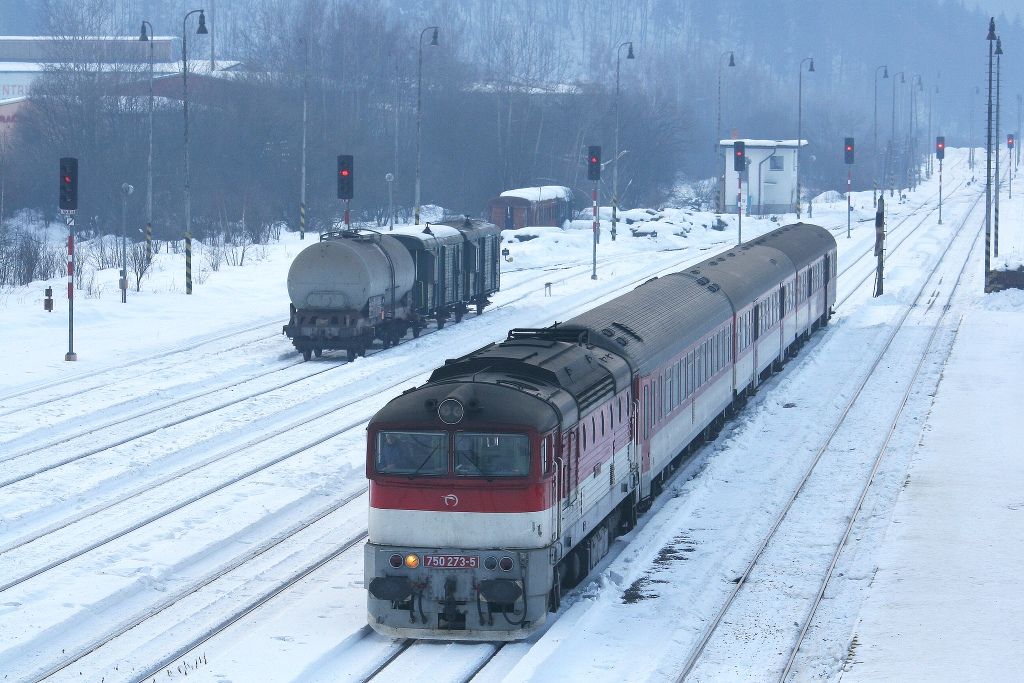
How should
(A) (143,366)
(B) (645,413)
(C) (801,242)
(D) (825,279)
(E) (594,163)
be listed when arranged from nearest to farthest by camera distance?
(B) (645,413), (A) (143,366), (C) (801,242), (D) (825,279), (E) (594,163)

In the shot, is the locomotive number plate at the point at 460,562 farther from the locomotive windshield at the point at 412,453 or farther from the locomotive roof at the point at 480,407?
the locomotive roof at the point at 480,407

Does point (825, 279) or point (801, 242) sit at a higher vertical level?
point (801, 242)

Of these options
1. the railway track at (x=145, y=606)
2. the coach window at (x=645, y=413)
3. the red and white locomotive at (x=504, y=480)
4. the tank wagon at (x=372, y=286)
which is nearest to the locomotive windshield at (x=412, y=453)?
the red and white locomotive at (x=504, y=480)

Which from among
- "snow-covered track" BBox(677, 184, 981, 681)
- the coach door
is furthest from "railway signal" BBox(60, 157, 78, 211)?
the coach door

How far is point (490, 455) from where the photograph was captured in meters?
15.9

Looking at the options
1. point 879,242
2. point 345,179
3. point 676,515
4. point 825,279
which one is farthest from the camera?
point 345,179

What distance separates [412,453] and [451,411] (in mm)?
654

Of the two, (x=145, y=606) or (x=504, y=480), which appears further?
(x=145, y=606)

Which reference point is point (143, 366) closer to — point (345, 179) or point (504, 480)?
point (345, 179)

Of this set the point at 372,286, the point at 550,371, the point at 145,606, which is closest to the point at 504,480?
the point at 550,371

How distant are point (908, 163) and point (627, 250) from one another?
83470 millimetres

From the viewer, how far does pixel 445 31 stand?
123 meters

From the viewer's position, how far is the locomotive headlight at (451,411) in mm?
15766

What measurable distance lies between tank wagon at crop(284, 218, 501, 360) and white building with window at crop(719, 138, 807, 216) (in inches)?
2211
